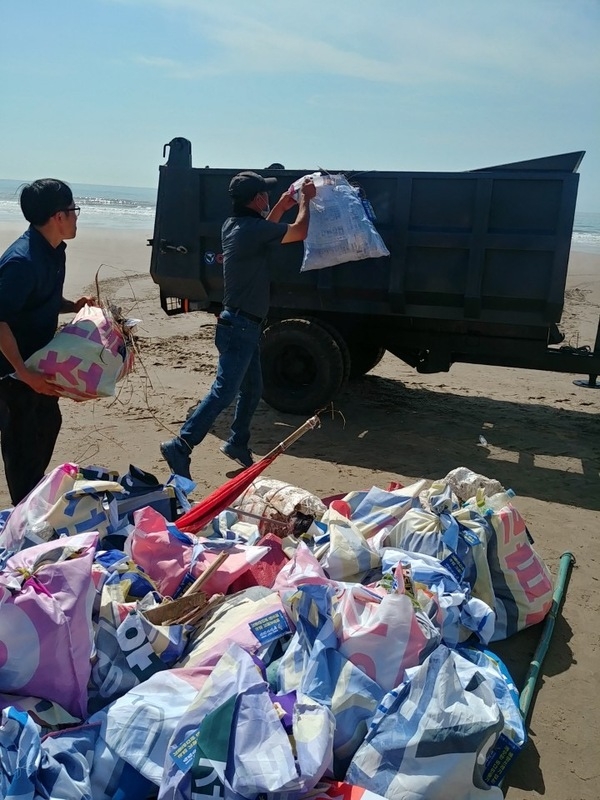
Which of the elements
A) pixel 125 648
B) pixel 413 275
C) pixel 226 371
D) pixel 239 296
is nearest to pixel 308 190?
pixel 239 296

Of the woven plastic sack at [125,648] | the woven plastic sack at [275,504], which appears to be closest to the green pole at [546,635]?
the woven plastic sack at [275,504]

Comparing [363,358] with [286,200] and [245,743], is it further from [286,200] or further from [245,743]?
[245,743]

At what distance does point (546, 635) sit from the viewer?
9.91ft

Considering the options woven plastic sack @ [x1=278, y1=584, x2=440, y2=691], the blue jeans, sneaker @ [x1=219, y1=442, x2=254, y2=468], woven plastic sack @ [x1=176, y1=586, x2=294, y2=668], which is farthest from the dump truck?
woven plastic sack @ [x1=278, y1=584, x2=440, y2=691]

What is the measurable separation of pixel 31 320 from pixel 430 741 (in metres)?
2.37

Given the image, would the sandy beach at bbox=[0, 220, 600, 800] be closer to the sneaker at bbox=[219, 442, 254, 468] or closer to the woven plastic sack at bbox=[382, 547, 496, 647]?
the sneaker at bbox=[219, 442, 254, 468]

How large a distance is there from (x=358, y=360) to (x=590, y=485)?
9.03 ft

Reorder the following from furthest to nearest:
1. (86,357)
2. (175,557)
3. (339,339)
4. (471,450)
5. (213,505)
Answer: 1. (339,339)
2. (471,450)
3. (213,505)
4. (86,357)
5. (175,557)

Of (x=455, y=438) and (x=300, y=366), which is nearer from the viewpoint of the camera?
(x=455, y=438)

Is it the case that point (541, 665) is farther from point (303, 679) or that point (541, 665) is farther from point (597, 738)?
point (303, 679)

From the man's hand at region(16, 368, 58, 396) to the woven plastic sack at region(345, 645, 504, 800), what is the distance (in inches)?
77.2

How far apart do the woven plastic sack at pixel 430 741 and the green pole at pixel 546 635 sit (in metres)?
0.52

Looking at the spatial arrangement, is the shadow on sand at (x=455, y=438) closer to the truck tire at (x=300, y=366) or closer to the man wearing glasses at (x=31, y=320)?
the truck tire at (x=300, y=366)

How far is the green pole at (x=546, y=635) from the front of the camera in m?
2.64
